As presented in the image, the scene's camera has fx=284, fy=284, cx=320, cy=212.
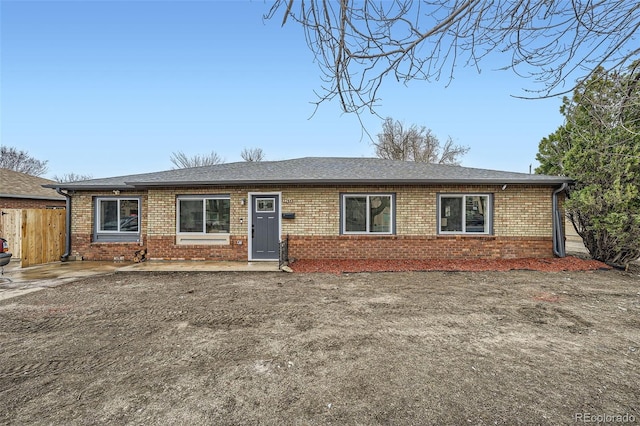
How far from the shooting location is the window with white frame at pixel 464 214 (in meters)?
9.12

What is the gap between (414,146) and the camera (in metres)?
32.1

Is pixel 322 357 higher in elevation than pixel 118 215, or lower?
lower

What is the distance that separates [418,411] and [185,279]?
649 cm

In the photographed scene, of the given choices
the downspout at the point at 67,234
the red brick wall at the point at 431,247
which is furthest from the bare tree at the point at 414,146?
the downspout at the point at 67,234

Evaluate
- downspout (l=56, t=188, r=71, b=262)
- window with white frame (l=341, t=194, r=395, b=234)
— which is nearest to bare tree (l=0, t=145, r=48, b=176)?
downspout (l=56, t=188, r=71, b=262)

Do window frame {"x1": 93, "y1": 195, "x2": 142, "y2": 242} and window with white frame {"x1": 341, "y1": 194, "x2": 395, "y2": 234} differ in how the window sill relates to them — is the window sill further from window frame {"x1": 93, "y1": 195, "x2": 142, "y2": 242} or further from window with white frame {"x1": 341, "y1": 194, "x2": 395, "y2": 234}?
window with white frame {"x1": 341, "y1": 194, "x2": 395, "y2": 234}

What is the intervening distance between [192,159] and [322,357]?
130 ft

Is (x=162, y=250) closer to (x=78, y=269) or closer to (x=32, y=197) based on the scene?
(x=78, y=269)

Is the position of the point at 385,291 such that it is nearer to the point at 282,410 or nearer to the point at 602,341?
the point at 602,341

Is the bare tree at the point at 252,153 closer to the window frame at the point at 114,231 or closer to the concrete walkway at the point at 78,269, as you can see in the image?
the window frame at the point at 114,231

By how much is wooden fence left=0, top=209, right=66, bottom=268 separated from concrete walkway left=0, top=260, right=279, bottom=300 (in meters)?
0.34

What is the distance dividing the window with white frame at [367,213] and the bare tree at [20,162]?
47.1m

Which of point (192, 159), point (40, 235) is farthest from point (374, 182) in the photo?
point (192, 159)

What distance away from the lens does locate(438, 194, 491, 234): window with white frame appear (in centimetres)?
912
